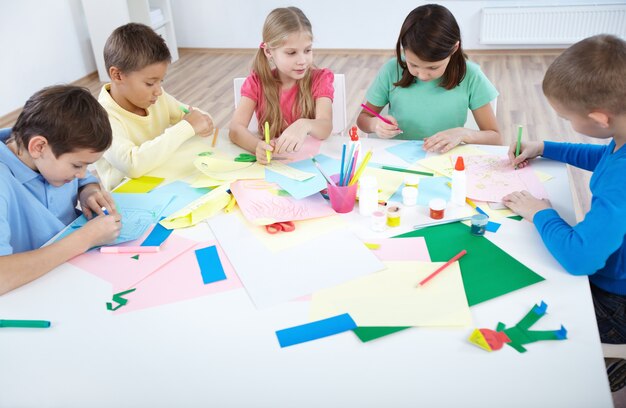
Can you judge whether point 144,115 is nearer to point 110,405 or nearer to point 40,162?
point 40,162

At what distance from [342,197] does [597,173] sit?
0.57 metres

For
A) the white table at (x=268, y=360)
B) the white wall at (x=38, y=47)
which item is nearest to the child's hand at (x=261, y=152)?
the white table at (x=268, y=360)

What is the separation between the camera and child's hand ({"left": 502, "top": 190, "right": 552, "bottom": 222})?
3.85 ft

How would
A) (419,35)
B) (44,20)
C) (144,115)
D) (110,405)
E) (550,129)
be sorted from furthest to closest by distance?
1. (44,20)
2. (550,129)
3. (144,115)
4. (419,35)
5. (110,405)

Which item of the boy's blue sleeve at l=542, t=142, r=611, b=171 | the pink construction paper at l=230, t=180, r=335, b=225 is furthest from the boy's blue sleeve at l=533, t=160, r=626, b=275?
the pink construction paper at l=230, t=180, r=335, b=225

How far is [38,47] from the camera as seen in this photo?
4199 mm

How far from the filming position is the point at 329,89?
185cm

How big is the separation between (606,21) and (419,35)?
3.89m

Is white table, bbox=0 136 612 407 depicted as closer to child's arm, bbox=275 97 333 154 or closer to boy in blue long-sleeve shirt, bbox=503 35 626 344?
boy in blue long-sleeve shirt, bbox=503 35 626 344

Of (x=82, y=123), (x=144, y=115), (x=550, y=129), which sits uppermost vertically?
(x=82, y=123)

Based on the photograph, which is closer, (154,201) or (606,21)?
(154,201)

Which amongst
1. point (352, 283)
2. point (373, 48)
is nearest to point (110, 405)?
point (352, 283)

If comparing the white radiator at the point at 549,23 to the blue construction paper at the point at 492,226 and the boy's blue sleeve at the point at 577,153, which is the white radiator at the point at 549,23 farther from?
the blue construction paper at the point at 492,226

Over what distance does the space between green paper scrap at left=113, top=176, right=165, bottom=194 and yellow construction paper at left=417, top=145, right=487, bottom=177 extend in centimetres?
76
